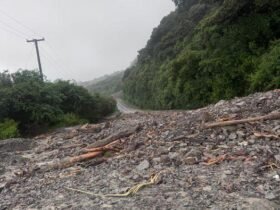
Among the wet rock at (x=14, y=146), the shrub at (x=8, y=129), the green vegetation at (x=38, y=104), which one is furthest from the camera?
the green vegetation at (x=38, y=104)

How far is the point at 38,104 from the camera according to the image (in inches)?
915

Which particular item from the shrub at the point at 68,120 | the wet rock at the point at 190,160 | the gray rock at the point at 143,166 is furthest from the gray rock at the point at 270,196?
the shrub at the point at 68,120

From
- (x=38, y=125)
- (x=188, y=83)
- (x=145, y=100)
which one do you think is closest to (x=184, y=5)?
(x=145, y=100)

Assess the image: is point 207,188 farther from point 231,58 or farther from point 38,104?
point 231,58

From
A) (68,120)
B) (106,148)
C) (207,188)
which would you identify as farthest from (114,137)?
(68,120)

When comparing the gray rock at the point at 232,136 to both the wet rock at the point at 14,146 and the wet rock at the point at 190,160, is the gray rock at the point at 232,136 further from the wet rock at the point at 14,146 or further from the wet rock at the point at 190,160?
the wet rock at the point at 14,146

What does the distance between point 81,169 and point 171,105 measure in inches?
906

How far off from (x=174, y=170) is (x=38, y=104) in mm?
15618

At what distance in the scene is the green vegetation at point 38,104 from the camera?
72.9 ft

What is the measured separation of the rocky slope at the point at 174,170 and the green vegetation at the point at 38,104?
9504 millimetres

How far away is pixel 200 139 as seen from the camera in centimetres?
1009

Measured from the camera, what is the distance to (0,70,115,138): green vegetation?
22.2m

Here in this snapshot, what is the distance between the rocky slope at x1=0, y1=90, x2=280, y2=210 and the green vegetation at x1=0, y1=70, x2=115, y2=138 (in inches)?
374

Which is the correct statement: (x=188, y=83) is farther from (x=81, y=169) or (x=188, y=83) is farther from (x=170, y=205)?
(x=170, y=205)
